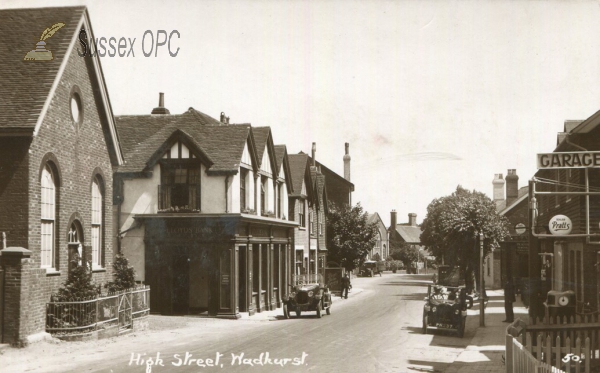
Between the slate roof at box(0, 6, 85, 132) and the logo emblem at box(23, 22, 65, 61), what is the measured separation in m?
0.10

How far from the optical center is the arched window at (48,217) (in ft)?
65.5

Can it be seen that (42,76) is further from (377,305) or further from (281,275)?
(377,305)

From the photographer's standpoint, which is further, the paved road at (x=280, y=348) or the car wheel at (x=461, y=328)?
the car wheel at (x=461, y=328)

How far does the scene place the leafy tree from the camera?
23.7 meters

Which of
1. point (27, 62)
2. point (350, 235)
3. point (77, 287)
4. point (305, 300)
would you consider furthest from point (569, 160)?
point (350, 235)

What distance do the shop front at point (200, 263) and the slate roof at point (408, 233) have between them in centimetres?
10303

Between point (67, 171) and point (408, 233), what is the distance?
120412 mm

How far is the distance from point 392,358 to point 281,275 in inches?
802

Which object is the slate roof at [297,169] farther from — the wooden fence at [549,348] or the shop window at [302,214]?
the wooden fence at [549,348]

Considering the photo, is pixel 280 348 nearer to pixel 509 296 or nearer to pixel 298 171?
pixel 509 296

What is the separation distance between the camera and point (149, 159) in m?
29.7

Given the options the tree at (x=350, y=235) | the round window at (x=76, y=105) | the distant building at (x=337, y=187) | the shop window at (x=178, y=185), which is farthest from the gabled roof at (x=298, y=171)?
the distant building at (x=337, y=187)

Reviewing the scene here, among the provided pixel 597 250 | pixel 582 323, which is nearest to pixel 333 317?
pixel 597 250

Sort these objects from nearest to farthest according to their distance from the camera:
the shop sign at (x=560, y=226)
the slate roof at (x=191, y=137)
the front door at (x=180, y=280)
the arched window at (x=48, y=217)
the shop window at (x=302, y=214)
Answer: the shop sign at (x=560, y=226)
the arched window at (x=48, y=217)
the slate roof at (x=191, y=137)
the front door at (x=180, y=280)
the shop window at (x=302, y=214)
